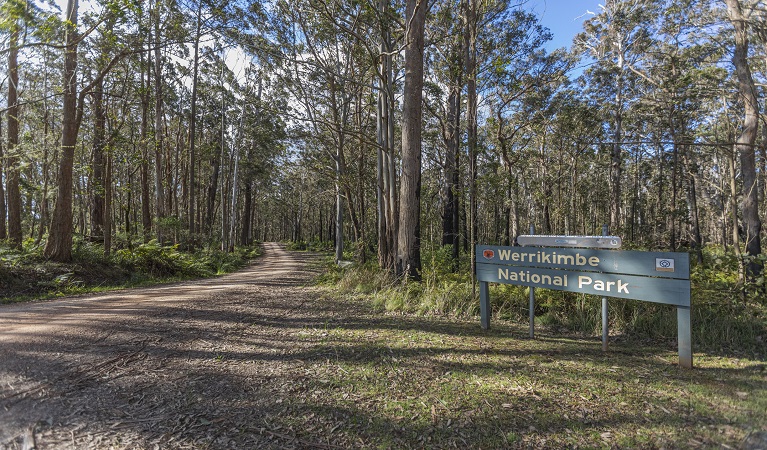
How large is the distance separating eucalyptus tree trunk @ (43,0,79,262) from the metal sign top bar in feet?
38.8

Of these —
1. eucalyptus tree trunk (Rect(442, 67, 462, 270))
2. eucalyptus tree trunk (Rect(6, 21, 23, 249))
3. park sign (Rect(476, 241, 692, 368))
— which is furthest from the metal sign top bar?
eucalyptus tree trunk (Rect(6, 21, 23, 249))

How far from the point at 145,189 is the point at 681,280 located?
67.5ft

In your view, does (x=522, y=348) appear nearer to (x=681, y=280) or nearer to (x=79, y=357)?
(x=681, y=280)

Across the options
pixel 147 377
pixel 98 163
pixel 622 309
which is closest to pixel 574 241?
pixel 622 309

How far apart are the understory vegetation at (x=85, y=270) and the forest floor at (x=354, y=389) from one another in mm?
4636

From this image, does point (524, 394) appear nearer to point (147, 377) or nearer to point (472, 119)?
point (147, 377)

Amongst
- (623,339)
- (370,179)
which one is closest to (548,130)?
(370,179)

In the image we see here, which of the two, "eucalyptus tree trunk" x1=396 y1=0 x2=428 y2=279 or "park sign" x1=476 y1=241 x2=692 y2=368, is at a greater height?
"eucalyptus tree trunk" x1=396 y1=0 x2=428 y2=279

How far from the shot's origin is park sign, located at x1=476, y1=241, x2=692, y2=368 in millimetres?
3586

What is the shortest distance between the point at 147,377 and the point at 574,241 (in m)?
4.60

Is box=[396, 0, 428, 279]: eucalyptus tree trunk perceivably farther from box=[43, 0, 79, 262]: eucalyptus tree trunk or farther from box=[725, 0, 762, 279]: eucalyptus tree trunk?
box=[43, 0, 79, 262]: eucalyptus tree trunk

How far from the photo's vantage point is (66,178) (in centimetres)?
1050

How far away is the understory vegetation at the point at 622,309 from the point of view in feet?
16.3

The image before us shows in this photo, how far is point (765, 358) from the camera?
4.16 m
